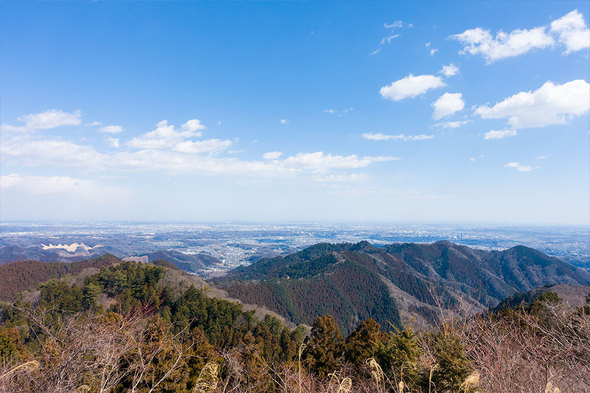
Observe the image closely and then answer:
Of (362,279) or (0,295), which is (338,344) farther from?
(362,279)

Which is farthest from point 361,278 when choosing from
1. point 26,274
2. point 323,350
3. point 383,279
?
point 26,274

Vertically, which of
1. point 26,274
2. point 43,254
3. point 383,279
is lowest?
point 383,279

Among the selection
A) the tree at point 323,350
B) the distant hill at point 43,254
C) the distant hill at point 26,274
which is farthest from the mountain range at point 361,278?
the distant hill at point 43,254

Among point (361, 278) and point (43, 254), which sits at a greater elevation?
point (43, 254)

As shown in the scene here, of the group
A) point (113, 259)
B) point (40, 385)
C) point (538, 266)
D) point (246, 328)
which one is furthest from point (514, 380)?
point (538, 266)

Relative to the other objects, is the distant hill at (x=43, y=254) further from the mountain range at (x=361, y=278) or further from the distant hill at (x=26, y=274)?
the distant hill at (x=26, y=274)

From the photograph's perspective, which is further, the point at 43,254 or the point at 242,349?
the point at 43,254

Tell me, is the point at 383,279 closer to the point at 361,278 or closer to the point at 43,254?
the point at 361,278

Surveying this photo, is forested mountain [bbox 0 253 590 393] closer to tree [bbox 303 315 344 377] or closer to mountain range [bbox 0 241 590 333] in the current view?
tree [bbox 303 315 344 377]

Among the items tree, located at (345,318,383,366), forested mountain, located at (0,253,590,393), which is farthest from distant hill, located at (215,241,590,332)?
tree, located at (345,318,383,366)
